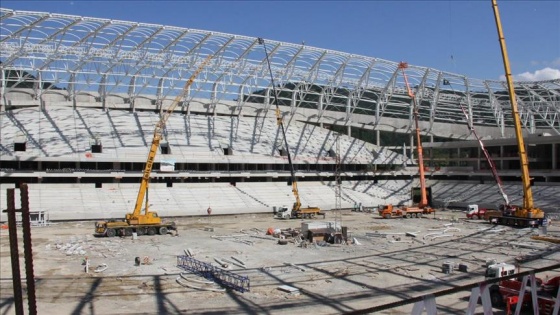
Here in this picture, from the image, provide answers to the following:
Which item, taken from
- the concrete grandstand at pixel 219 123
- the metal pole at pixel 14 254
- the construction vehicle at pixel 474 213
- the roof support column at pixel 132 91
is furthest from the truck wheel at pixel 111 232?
the construction vehicle at pixel 474 213

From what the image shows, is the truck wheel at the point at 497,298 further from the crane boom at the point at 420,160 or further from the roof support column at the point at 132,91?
the roof support column at the point at 132,91

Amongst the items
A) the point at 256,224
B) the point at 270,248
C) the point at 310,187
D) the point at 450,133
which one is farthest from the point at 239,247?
the point at 450,133

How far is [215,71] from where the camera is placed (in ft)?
172

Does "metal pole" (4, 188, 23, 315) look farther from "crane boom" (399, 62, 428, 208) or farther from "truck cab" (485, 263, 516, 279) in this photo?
"crane boom" (399, 62, 428, 208)

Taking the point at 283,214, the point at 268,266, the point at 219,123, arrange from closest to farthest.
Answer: the point at 268,266
the point at 283,214
the point at 219,123

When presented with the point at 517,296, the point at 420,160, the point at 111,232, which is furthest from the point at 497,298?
the point at 420,160

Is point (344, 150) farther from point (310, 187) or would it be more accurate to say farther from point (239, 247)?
point (239, 247)

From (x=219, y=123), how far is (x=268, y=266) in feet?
138

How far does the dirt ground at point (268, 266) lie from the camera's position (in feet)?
51.2

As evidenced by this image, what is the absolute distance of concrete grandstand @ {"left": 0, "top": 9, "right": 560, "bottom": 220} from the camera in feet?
147

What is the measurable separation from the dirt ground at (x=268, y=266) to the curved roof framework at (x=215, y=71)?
50.4 feet

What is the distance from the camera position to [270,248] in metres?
27.0

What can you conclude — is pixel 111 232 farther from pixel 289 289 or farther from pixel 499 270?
pixel 499 270

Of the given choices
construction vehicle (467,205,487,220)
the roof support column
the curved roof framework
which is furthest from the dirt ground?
the roof support column
